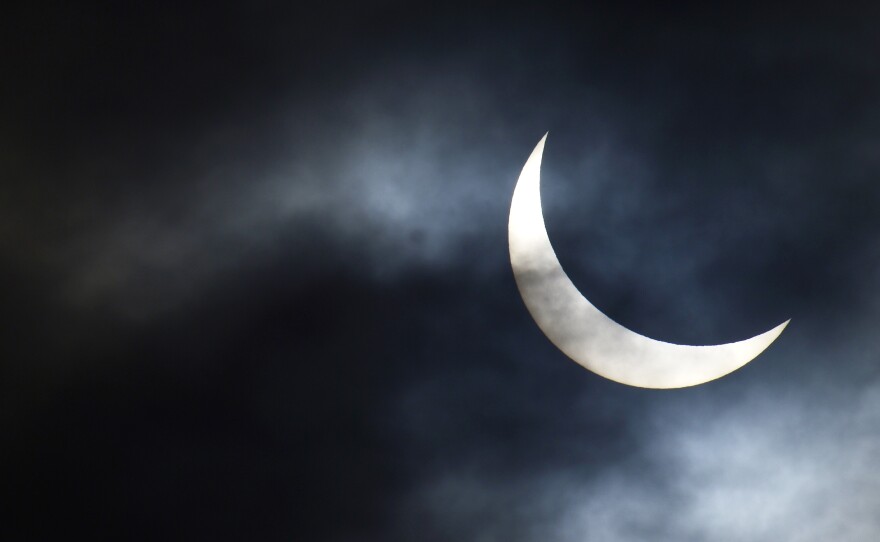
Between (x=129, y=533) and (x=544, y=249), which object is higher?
(x=544, y=249)

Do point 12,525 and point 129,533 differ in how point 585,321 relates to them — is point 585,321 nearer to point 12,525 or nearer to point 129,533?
point 129,533

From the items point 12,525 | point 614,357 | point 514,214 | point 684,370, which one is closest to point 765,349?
point 684,370

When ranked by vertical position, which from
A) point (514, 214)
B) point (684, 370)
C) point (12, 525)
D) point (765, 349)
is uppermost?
point (514, 214)

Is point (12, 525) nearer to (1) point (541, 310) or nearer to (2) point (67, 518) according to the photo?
(2) point (67, 518)

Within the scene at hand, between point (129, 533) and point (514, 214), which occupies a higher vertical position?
point (514, 214)

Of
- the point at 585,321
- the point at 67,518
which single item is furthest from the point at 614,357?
the point at 67,518

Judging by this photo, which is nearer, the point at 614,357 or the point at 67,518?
the point at 614,357
